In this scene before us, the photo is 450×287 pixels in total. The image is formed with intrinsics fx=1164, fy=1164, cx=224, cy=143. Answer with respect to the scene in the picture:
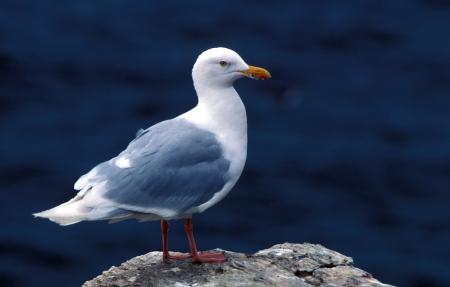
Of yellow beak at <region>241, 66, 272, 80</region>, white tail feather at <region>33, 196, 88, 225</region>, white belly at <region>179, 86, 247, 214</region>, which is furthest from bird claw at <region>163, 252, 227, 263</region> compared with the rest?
yellow beak at <region>241, 66, 272, 80</region>

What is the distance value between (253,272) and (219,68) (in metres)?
1.66

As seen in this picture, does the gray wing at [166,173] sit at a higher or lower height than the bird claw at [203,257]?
higher

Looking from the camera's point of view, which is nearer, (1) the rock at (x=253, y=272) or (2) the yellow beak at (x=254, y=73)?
(1) the rock at (x=253, y=272)

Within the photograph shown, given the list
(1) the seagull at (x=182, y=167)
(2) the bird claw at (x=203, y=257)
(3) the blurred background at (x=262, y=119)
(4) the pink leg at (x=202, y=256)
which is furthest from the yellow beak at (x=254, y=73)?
(3) the blurred background at (x=262, y=119)

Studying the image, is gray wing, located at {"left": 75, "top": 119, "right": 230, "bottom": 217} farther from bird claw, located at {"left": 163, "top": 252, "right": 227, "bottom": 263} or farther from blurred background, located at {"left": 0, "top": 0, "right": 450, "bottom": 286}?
blurred background, located at {"left": 0, "top": 0, "right": 450, "bottom": 286}

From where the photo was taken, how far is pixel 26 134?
21750mm

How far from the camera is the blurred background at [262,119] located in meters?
19.2

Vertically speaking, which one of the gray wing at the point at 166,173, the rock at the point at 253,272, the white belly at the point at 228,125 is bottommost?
the rock at the point at 253,272

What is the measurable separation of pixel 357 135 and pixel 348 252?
11.3 feet

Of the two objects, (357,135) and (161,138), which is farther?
(357,135)

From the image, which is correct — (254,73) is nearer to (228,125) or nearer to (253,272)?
(228,125)

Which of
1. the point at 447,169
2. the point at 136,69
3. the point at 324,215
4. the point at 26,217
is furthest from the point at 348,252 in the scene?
the point at 136,69

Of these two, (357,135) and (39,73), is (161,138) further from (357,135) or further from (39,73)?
(39,73)

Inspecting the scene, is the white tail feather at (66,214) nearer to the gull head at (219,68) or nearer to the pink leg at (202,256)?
the pink leg at (202,256)
